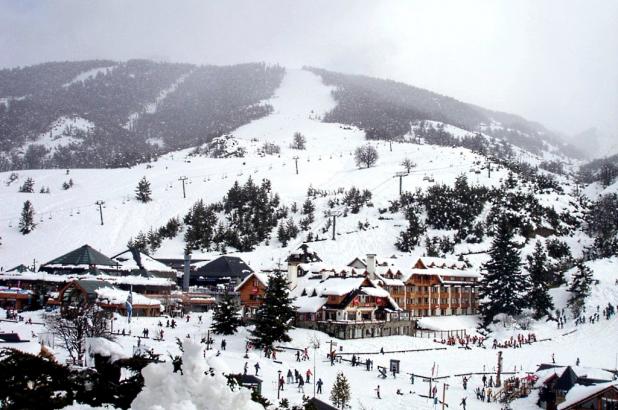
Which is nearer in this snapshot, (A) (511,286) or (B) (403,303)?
(A) (511,286)

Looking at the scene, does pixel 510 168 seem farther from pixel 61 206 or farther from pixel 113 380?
pixel 113 380

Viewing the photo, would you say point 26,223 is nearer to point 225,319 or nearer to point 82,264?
point 82,264

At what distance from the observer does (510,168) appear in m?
115

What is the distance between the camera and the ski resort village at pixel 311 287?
26266 millimetres

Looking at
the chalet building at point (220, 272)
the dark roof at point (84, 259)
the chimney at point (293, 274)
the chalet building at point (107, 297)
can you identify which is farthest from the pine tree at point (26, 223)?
the chimney at point (293, 274)

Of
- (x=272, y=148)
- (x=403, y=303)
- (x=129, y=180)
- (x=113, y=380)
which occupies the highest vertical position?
(x=272, y=148)

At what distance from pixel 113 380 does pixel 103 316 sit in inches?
1029

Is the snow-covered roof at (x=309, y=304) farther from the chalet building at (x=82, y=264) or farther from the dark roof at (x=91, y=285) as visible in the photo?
the chalet building at (x=82, y=264)

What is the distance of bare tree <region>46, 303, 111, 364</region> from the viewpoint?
30303 mm

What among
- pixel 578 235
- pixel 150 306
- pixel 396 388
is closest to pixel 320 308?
pixel 150 306

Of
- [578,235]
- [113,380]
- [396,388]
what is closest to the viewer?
[113,380]

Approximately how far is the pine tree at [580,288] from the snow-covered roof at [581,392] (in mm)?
27175

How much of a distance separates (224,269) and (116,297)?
974 inches

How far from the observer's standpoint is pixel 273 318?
43.0 meters
